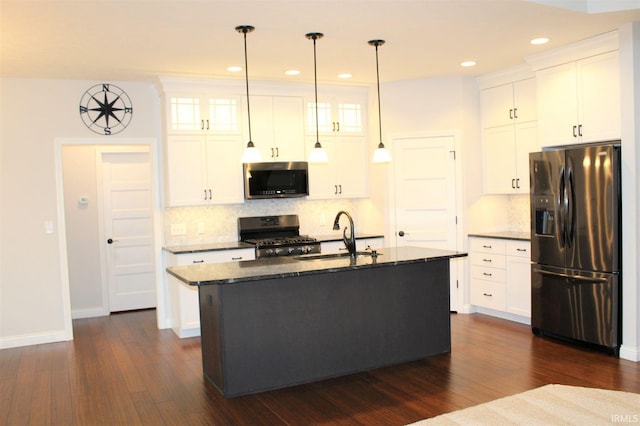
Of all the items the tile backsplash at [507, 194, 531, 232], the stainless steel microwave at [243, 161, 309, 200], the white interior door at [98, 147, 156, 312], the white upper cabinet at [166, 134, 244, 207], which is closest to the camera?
the white upper cabinet at [166, 134, 244, 207]

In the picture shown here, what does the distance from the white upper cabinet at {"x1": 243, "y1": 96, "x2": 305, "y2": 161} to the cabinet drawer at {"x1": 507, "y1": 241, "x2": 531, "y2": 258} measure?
255 cm

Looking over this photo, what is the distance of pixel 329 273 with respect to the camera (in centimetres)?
409

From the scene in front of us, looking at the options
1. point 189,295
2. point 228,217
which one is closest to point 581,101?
point 228,217

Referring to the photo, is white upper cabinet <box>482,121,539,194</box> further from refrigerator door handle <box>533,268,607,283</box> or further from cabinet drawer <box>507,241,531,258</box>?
refrigerator door handle <box>533,268,607,283</box>

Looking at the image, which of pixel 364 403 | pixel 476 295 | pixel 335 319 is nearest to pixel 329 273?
pixel 335 319

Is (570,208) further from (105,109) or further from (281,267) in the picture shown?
(105,109)

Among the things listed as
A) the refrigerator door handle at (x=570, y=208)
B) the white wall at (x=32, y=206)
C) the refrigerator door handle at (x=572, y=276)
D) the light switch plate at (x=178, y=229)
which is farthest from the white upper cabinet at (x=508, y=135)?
the white wall at (x=32, y=206)

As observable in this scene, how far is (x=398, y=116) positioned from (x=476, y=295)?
7.60ft

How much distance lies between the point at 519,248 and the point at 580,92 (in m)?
1.67

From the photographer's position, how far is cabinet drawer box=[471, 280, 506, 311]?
5.90 m

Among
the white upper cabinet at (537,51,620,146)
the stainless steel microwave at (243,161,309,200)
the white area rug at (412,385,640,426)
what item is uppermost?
the white upper cabinet at (537,51,620,146)

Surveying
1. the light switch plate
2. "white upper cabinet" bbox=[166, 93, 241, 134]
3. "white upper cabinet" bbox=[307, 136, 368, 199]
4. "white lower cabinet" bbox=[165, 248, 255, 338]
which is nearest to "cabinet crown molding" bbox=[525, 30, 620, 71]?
"white upper cabinet" bbox=[307, 136, 368, 199]

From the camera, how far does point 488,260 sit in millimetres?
6039

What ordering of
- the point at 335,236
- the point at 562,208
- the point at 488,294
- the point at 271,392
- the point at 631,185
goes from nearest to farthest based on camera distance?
the point at 271,392 < the point at 631,185 < the point at 562,208 < the point at 488,294 < the point at 335,236
